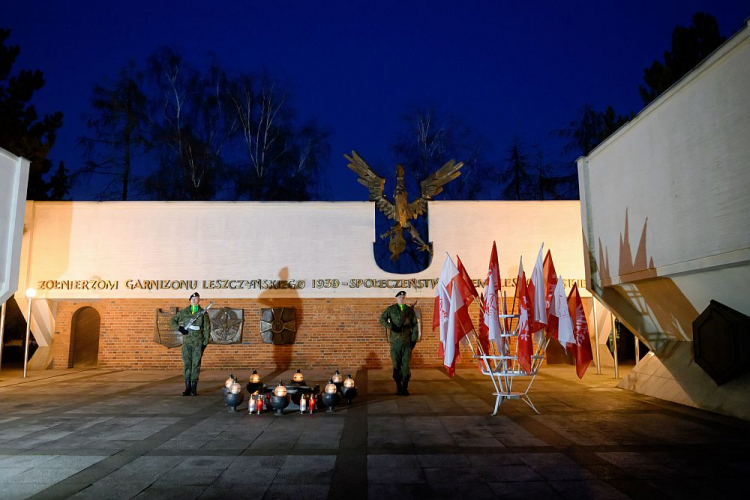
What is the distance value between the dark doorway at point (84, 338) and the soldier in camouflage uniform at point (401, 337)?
9984 mm

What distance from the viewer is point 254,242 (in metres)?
14.2

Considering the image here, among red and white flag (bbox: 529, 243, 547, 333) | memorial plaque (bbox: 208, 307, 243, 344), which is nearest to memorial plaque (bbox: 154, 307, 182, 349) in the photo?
memorial plaque (bbox: 208, 307, 243, 344)

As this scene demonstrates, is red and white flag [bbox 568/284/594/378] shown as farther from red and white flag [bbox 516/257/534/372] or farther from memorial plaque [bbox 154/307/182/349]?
memorial plaque [bbox 154/307/182/349]

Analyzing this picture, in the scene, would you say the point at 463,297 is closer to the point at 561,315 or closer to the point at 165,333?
the point at 561,315

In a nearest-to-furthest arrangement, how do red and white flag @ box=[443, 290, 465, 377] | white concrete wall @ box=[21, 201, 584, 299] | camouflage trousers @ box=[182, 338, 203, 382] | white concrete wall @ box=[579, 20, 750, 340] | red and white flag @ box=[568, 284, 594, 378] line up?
white concrete wall @ box=[579, 20, 750, 340] < red and white flag @ box=[443, 290, 465, 377] < red and white flag @ box=[568, 284, 594, 378] < camouflage trousers @ box=[182, 338, 203, 382] < white concrete wall @ box=[21, 201, 584, 299]

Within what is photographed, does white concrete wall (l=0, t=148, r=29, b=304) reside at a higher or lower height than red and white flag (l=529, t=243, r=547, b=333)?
higher

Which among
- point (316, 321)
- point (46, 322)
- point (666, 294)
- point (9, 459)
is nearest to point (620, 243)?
point (666, 294)

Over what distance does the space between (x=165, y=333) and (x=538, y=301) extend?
10190mm

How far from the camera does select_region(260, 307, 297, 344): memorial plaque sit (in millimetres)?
13750

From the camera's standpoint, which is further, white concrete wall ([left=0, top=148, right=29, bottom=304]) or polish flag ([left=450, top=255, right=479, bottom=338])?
white concrete wall ([left=0, top=148, right=29, bottom=304])

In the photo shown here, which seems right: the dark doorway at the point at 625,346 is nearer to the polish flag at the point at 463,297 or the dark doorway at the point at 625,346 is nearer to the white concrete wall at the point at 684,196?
the white concrete wall at the point at 684,196

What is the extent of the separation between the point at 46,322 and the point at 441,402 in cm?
1138

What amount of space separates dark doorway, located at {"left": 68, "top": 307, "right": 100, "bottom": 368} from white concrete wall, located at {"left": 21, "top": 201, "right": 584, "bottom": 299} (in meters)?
1.46

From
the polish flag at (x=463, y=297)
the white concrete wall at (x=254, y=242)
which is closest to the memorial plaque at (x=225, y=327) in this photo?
the white concrete wall at (x=254, y=242)
